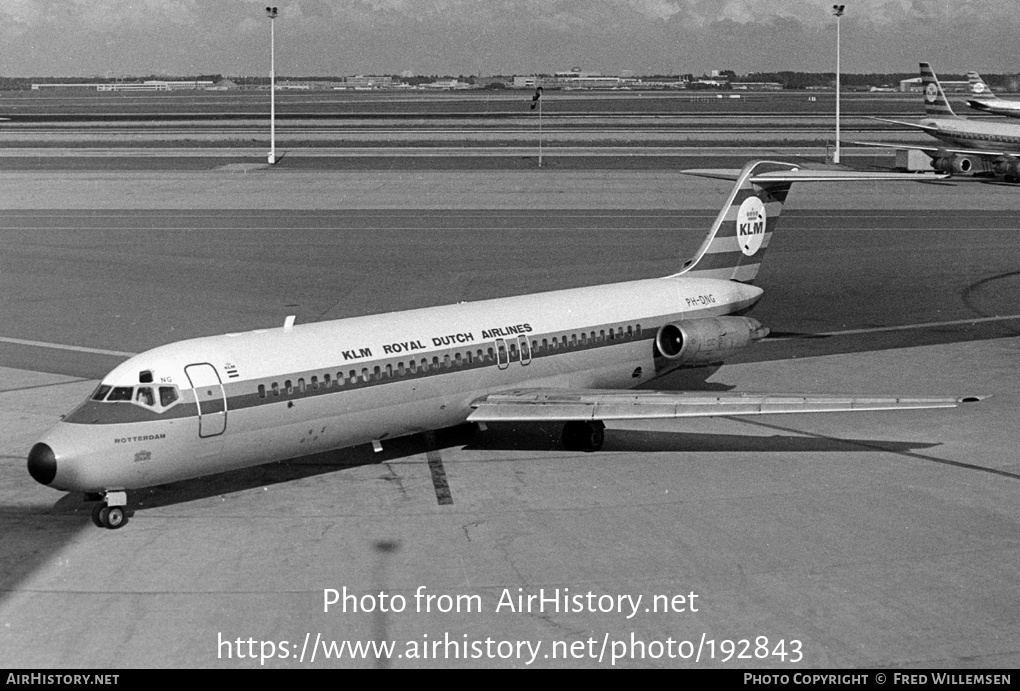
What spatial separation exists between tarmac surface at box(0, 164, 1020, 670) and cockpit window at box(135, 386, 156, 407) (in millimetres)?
2131

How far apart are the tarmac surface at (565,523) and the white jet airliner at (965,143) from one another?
35.1 meters

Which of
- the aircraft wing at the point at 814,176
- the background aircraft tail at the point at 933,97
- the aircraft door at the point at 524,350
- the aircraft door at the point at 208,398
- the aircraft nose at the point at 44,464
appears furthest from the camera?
the background aircraft tail at the point at 933,97

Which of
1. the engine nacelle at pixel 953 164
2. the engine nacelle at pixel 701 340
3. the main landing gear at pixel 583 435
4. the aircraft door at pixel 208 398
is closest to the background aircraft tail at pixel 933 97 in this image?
the engine nacelle at pixel 953 164

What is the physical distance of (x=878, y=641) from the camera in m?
15.8

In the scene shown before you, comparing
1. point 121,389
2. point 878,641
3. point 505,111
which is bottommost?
point 878,641

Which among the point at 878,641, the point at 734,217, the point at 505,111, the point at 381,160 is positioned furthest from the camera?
the point at 505,111

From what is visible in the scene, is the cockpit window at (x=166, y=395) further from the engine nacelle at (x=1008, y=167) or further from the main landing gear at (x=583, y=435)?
the engine nacelle at (x=1008, y=167)

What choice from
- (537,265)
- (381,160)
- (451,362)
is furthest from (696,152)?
(451,362)

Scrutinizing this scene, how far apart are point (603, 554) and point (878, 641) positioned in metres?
4.73

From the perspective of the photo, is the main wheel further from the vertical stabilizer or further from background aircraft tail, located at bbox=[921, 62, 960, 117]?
background aircraft tail, located at bbox=[921, 62, 960, 117]

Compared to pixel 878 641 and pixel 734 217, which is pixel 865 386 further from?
pixel 878 641

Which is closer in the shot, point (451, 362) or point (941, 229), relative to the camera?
point (451, 362)

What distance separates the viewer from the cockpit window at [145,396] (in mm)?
20078

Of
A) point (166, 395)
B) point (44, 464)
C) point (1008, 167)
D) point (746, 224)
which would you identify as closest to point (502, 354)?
point (166, 395)
